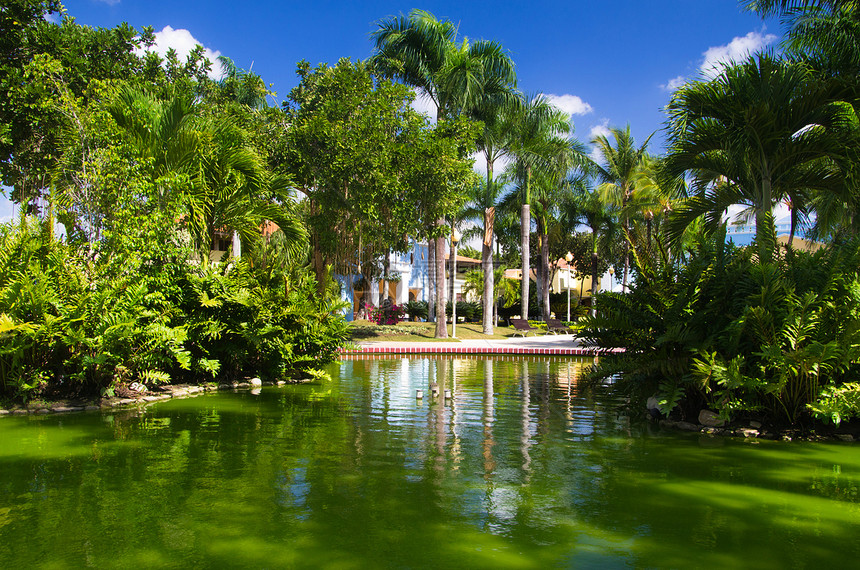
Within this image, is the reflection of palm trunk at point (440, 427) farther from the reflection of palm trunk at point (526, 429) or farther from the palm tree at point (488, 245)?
the palm tree at point (488, 245)

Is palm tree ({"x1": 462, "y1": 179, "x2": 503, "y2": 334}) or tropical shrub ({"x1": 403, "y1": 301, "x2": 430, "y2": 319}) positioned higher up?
palm tree ({"x1": 462, "y1": 179, "x2": 503, "y2": 334})

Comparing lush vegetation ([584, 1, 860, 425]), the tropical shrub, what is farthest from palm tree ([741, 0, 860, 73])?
the tropical shrub

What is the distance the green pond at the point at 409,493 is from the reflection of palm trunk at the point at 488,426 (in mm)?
53

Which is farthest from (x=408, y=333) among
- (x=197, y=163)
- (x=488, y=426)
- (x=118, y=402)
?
(x=488, y=426)

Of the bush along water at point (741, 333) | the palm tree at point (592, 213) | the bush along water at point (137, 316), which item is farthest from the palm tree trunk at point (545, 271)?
the bush along water at point (741, 333)

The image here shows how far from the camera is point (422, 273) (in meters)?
50.0

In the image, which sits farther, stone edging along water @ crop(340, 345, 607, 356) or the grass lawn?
the grass lawn

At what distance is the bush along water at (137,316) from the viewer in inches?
384

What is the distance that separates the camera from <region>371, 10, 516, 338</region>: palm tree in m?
26.8

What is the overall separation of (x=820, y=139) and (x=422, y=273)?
3926 centimetres

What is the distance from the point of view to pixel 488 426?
363 inches

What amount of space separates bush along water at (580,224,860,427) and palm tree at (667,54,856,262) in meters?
1.24

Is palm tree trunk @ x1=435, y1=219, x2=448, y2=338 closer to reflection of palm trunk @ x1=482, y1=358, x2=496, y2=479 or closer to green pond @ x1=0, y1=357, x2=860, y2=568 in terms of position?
reflection of palm trunk @ x1=482, y1=358, x2=496, y2=479

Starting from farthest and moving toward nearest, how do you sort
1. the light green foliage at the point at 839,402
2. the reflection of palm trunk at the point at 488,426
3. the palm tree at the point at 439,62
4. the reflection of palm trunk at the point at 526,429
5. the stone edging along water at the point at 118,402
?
the palm tree at the point at 439,62, the stone edging along water at the point at 118,402, the light green foliage at the point at 839,402, the reflection of palm trunk at the point at 526,429, the reflection of palm trunk at the point at 488,426
